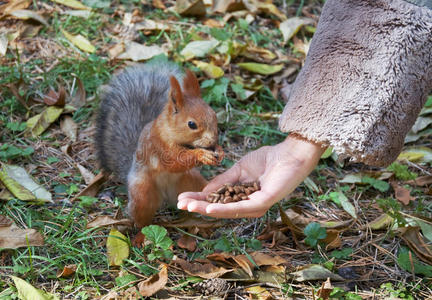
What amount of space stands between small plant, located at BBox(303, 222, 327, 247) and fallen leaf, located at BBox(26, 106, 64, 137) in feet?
3.15

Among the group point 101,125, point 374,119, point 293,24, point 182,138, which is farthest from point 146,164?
point 293,24

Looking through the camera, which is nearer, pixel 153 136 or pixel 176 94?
pixel 176 94

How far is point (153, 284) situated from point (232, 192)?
28 cm

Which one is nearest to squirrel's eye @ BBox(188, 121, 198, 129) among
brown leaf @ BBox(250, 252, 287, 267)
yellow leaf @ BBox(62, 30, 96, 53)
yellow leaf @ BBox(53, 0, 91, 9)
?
brown leaf @ BBox(250, 252, 287, 267)

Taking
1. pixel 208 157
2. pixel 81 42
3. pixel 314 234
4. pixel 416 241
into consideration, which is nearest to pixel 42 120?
pixel 81 42

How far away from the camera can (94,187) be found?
1.62m

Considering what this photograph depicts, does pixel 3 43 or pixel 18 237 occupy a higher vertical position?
pixel 3 43

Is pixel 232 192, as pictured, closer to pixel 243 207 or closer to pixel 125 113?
pixel 243 207

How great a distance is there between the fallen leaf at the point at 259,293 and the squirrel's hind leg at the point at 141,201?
34 cm

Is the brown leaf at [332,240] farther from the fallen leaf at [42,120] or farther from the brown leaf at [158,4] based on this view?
the brown leaf at [158,4]

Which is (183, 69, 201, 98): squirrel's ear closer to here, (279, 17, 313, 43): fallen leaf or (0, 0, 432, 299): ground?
(0, 0, 432, 299): ground

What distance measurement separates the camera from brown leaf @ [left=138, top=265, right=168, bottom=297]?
1198 mm

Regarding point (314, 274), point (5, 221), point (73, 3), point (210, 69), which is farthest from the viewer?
point (73, 3)

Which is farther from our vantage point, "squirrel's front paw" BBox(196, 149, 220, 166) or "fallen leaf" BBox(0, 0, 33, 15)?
"fallen leaf" BBox(0, 0, 33, 15)
